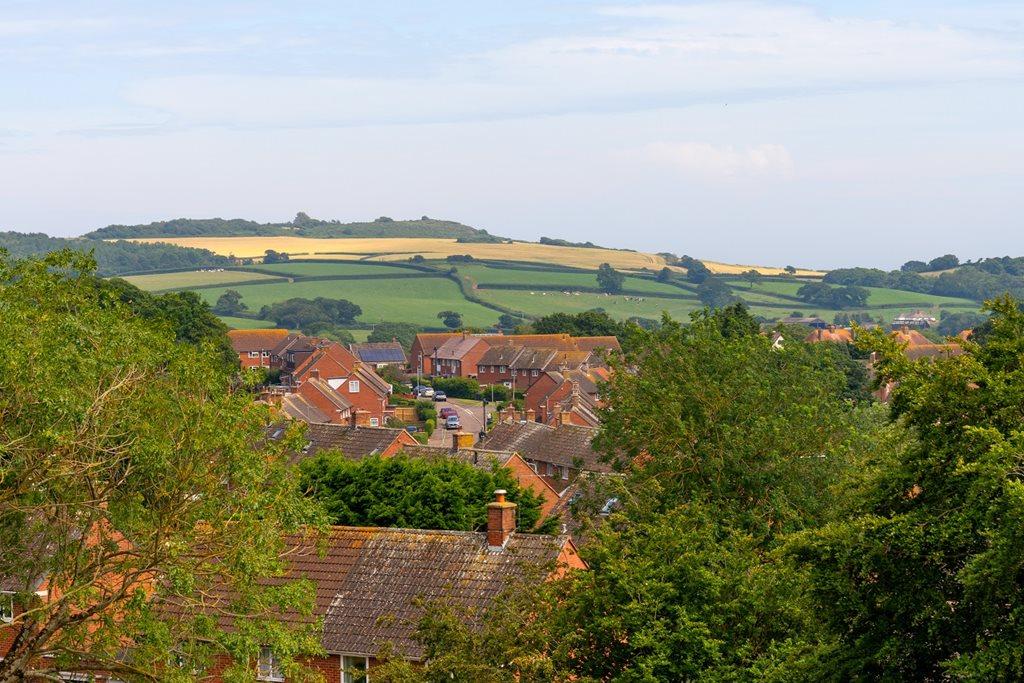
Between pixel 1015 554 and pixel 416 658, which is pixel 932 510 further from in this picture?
pixel 416 658

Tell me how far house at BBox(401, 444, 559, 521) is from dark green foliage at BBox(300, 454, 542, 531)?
20.6 feet

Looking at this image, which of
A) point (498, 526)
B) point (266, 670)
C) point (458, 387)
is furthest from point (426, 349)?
point (266, 670)

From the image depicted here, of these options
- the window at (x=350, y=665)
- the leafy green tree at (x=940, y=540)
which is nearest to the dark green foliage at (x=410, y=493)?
the window at (x=350, y=665)

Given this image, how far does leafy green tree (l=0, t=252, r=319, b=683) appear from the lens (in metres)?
22.6

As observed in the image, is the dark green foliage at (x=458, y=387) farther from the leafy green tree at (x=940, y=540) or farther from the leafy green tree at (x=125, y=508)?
the leafy green tree at (x=940, y=540)

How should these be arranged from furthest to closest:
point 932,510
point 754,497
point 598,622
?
point 754,497, point 598,622, point 932,510

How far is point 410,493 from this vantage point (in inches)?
1551

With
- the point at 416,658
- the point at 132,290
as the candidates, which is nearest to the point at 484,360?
the point at 132,290

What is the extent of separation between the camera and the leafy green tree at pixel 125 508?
2256 centimetres

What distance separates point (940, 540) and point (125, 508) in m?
13.3

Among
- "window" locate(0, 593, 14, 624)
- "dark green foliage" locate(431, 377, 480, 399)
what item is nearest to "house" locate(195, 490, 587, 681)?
"window" locate(0, 593, 14, 624)

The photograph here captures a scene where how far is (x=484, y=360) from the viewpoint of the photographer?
156m

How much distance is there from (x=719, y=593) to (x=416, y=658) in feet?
25.1

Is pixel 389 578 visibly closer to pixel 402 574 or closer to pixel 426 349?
pixel 402 574
